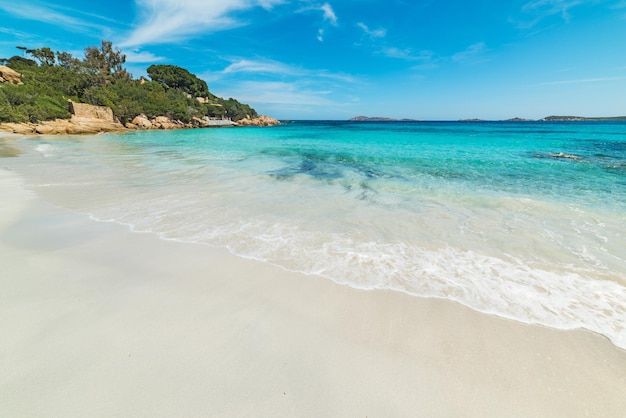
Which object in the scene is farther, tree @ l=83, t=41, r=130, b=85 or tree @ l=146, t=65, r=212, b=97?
tree @ l=146, t=65, r=212, b=97

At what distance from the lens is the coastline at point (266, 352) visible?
68.6 inches

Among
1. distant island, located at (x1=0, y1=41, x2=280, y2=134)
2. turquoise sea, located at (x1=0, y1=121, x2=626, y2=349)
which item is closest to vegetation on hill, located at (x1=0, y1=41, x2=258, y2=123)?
distant island, located at (x1=0, y1=41, x2=280, y2=134)

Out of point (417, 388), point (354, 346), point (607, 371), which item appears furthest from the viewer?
point (354, 346)

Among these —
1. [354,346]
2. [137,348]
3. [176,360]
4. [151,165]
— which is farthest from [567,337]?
[151,165]

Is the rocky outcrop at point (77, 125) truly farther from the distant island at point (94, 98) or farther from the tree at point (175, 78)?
the tree at point (175, 78)

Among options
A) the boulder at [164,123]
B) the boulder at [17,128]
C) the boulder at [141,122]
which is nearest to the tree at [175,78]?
the boulder at [164,123]

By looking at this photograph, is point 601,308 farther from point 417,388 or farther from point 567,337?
point 417,388

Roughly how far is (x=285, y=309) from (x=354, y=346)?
2.62 ft

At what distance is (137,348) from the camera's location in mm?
2123

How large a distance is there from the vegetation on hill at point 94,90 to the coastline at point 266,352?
43.3 m

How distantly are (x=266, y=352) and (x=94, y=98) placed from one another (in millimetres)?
59443

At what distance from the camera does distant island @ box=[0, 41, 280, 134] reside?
32.2 m

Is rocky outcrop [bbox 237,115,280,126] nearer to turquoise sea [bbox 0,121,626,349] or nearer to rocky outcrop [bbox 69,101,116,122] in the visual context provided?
rocky outcrop [bbox 69,101,116,122]

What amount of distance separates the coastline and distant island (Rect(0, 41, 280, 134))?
132 ft
